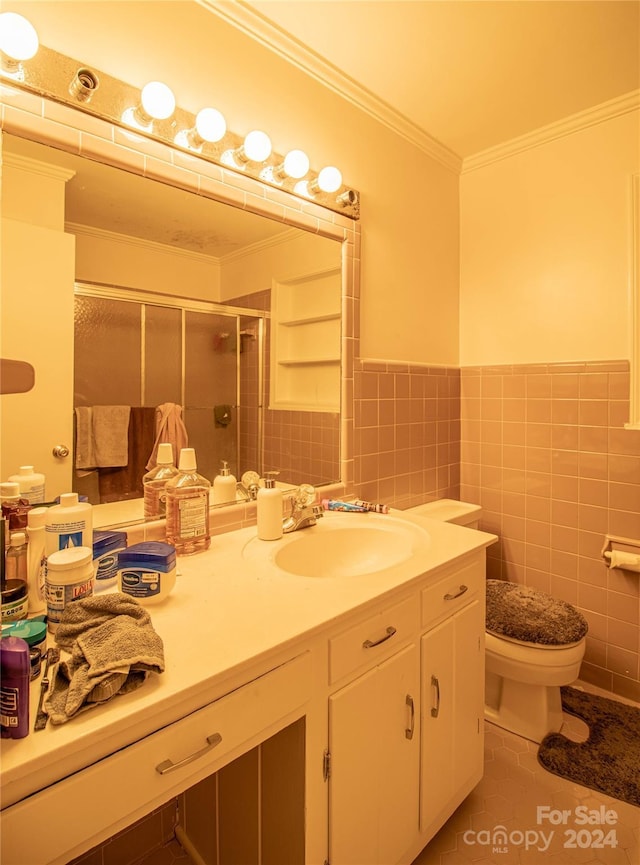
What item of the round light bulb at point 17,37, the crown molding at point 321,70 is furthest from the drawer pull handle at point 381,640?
the crown molding at point 321,70

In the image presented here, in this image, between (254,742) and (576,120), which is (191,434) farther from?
(576,120)

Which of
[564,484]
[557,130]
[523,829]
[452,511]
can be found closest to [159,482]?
[452,511]

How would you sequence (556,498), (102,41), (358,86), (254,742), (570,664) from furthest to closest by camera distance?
(556,498) < (358,86) < (570,664) < (102,41) < (254,742)

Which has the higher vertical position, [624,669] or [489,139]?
[489,139]

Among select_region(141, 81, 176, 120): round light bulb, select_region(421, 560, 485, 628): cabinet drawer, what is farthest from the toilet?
select_region(141, 81, 176, 120): round light bulb

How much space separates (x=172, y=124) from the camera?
3.87 feet

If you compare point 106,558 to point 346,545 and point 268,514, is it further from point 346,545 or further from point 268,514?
point 346,545

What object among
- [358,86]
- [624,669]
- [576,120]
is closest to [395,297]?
[358,86]

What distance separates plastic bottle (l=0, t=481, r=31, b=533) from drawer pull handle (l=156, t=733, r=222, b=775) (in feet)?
1.56

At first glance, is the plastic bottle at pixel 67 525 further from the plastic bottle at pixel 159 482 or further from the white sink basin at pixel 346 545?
the white sink basin at pixel 346 545

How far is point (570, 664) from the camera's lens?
151 cm

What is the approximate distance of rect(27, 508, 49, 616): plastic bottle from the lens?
811mm

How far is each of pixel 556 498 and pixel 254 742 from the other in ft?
5.46

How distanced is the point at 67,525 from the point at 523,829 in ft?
4.86
